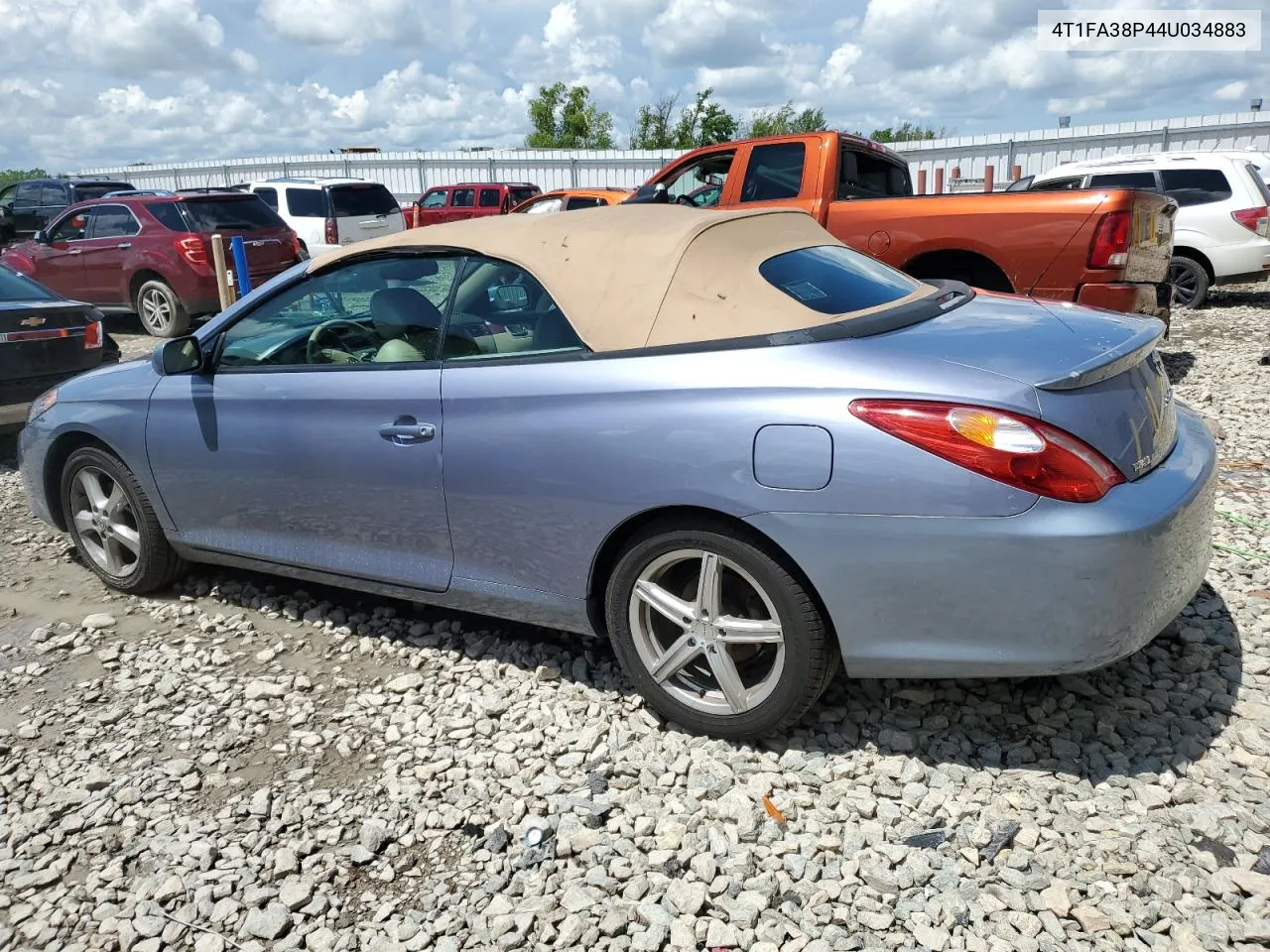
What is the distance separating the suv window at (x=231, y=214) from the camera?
38.9ft

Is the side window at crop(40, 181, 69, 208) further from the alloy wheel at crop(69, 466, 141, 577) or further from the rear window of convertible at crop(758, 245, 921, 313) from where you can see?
the rear window of convertible at crop(758, 245, 921, 313)

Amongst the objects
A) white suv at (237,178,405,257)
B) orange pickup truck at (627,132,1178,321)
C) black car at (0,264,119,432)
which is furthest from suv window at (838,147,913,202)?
white suv at (237,178,405,257)

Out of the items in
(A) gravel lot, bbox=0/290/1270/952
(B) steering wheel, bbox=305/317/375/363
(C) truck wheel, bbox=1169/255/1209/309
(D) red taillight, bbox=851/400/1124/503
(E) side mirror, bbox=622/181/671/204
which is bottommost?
(A) gravel lot, bbox=0/290/1270/952

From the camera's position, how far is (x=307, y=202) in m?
16.9

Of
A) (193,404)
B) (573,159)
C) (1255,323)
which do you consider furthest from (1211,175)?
(573,159)

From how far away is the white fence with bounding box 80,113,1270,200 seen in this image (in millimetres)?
21516

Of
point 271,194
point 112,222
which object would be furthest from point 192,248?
point 271,194

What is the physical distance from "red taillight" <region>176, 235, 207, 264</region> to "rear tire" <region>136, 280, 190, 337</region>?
472mm

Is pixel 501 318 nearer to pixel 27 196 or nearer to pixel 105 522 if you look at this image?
pixel 105 522

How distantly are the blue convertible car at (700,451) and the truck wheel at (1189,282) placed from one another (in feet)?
30.3

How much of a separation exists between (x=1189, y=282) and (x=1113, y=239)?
6.13 metres

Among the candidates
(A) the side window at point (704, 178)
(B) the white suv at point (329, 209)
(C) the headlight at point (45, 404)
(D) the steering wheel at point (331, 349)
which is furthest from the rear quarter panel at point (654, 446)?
(B) the white suv at point (329, 209)

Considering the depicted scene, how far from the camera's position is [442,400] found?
3293 millimetres

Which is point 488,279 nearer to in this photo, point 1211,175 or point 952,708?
point 952,708
